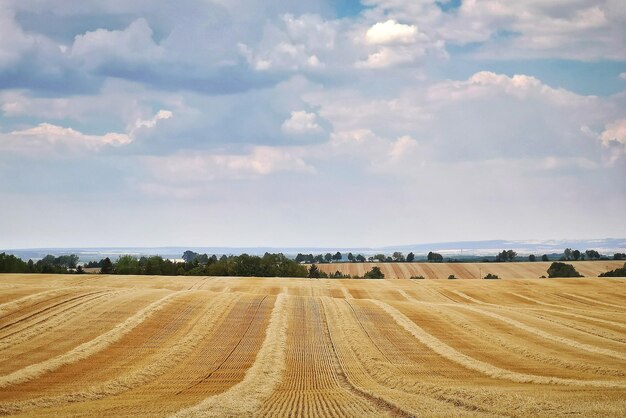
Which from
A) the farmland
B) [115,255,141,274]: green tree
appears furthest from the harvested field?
the farmland

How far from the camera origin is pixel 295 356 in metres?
37.9

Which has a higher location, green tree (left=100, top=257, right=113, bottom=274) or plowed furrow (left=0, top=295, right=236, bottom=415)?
green tree (left=100, top=257, right=113, bottom=274)

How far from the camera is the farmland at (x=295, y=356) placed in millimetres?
24281

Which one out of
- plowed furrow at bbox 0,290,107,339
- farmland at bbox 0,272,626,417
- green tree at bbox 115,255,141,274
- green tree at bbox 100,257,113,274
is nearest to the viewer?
farmland at bbox 0,272,626,417

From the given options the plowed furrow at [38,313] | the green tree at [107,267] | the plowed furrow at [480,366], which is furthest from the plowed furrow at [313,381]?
the green tree at [107,267]

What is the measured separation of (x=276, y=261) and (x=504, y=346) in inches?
4532

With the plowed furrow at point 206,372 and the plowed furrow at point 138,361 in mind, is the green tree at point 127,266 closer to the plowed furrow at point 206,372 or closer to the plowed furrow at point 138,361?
the plowed furrow at point 138,361

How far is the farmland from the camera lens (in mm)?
24281

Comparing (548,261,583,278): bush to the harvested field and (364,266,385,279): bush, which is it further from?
(364,266,385,279): bush

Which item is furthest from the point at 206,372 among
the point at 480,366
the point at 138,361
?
the point at 480,366

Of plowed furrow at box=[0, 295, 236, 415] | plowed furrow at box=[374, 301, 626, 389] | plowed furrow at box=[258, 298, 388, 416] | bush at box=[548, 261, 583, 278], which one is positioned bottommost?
plowed furrow at box=[374, 301, 626, 389]

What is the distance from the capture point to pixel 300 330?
47.0 metres

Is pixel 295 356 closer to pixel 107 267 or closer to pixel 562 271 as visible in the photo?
pixel 562 271

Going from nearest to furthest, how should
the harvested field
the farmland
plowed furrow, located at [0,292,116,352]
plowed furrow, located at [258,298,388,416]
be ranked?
1. plowed furrow, located at [258,298,388,416]
2. the farmland
3. plowed furrow, located at [0,292,116,352]
4. the harvested field
